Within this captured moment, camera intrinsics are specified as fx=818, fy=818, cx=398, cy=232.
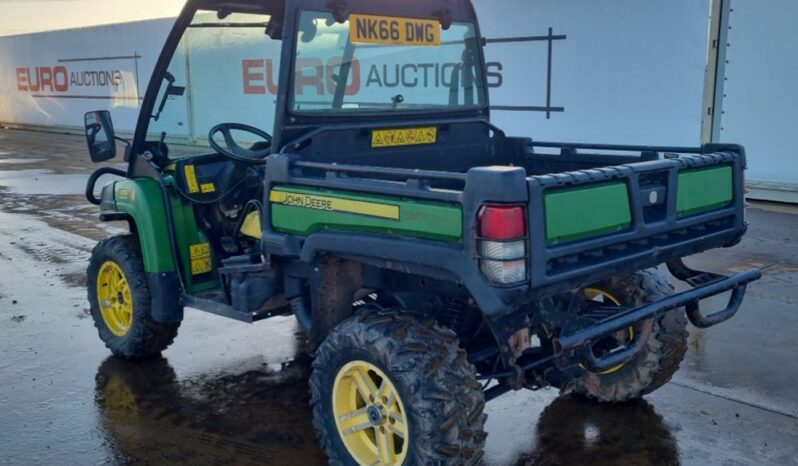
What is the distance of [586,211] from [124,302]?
10.6ft

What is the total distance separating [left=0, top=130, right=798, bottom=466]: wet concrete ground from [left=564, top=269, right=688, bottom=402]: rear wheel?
151 mm

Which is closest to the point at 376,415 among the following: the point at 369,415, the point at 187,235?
the point at 369,415

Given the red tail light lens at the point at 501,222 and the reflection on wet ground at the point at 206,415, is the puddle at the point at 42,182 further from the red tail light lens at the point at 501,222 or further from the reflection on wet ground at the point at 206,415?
the red tail light lens at the point at 501,222

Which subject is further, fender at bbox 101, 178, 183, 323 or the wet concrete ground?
fender at bbox 101, 178, 183, 323

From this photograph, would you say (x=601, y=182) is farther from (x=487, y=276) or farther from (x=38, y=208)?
(x=38, y=208)

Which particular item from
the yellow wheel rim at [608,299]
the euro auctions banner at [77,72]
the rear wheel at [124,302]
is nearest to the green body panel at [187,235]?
the rear wheel at [124,302]

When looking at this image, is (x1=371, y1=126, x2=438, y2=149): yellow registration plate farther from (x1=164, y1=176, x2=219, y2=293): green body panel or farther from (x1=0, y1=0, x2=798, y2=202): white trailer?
(x1=0, y1=0, x2=798, y2=202): white trailer

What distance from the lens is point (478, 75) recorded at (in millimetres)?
4863

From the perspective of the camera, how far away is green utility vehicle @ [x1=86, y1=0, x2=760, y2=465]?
3162 millimetres

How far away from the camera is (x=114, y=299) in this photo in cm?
527

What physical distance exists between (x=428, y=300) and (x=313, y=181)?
813 mm

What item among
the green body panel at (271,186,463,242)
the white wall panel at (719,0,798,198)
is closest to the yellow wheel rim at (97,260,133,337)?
the green body panel at (271,186,463,242)

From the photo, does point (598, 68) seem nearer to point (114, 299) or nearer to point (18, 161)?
point (114, 299)

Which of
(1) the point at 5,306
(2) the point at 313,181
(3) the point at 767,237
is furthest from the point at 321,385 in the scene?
(3) the point at 767,237
